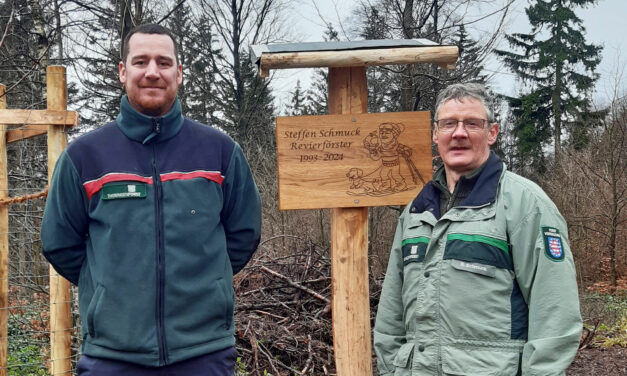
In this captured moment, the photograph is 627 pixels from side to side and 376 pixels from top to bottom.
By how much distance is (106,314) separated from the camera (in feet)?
7.60

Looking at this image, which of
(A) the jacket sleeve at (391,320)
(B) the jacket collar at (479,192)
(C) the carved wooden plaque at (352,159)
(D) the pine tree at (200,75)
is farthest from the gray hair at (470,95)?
(D) the pine tree at (200,75)

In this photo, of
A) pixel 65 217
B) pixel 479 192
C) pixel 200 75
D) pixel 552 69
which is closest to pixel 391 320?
pixel 479 192

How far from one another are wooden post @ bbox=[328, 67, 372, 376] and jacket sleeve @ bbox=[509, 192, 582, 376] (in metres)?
1.64

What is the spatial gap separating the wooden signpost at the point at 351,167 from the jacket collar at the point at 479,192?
1.11m

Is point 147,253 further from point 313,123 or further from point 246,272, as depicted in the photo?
point 246,272

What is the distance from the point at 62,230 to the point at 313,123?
5.60ft

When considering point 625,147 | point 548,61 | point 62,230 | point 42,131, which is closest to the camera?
point 62,230

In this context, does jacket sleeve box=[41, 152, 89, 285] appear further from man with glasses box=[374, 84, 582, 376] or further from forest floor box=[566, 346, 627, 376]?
forest floor box=[566, 346, 627, 376]

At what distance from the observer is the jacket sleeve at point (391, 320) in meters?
2.56

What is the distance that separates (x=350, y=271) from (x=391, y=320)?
1.20 m

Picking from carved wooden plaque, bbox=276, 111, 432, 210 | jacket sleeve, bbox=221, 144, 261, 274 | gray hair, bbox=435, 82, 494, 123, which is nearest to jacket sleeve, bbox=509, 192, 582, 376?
gray hair, bbox=435, 82, 494, 123

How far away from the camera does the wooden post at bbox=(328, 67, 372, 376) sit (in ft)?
12.3

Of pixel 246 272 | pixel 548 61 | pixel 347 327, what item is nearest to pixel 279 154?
pixel 347 327

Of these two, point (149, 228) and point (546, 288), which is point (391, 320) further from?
point (149, 228)
